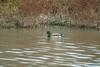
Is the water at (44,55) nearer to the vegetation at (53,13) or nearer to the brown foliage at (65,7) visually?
the vegetation at (53,13)

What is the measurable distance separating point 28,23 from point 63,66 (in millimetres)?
18772

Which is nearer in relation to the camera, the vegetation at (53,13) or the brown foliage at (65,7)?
the vegetation at (53,13)

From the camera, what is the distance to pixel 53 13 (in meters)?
39.6

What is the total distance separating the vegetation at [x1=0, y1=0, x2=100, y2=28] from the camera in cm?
3277

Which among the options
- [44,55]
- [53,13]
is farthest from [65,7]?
[44,55]

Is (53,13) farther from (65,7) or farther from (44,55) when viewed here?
(44,55)

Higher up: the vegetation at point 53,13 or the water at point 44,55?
the vegetation at point 53,13

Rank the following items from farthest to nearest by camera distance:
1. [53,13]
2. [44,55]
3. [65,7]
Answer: [65,7]
[53,13]
[44,55]

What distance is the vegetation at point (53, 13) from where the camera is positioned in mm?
32769

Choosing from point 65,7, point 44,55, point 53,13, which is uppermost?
point 65,7

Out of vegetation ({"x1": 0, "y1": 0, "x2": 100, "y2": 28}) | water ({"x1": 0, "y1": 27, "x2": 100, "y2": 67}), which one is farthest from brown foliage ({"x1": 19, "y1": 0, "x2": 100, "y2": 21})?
water ({"x1": 0, "y1": 27, "x2": 100, "y2": 67})

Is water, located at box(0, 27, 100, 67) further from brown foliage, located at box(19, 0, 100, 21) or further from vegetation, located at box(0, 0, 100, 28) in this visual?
brown foliage, located at box(19, 0, 100, 21)

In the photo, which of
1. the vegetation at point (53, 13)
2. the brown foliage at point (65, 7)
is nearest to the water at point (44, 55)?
the vegetation at point (53, 13)

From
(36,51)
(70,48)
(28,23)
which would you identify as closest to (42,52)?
(36,51)
